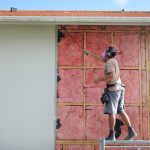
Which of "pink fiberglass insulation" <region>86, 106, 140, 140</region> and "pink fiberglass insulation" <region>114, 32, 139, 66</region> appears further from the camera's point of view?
"pink fiberglass insulation" <region>114, 32, 139, 66</region>

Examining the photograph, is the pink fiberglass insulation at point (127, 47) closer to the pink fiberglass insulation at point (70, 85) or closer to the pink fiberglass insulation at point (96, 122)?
the pink fiberglass insulation at point (70, 85)

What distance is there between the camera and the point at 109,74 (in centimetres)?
820

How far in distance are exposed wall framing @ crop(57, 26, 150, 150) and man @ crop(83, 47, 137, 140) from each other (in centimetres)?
74

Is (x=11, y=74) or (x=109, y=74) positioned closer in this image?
(x=109, y=74)

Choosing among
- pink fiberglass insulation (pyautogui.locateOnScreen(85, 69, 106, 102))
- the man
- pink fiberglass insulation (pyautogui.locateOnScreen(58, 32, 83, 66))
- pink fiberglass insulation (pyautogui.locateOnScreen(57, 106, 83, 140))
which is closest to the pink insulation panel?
the man

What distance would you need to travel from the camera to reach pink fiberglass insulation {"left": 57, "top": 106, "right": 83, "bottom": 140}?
9.06m

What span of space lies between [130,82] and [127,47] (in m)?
0.80

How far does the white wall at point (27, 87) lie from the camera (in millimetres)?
8992

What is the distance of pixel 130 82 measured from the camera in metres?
9.25

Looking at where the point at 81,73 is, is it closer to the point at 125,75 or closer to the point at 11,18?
the point at 125,75

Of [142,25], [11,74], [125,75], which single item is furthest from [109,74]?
[11,74]

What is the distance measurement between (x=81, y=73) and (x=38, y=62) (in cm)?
100

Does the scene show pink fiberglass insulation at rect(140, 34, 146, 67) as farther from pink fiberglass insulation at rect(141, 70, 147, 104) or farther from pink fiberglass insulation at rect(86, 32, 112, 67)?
pink fiberglass insulation at rect(86, 32, 112, 67)

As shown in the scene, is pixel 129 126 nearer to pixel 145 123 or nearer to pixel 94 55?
pixel 145 123
